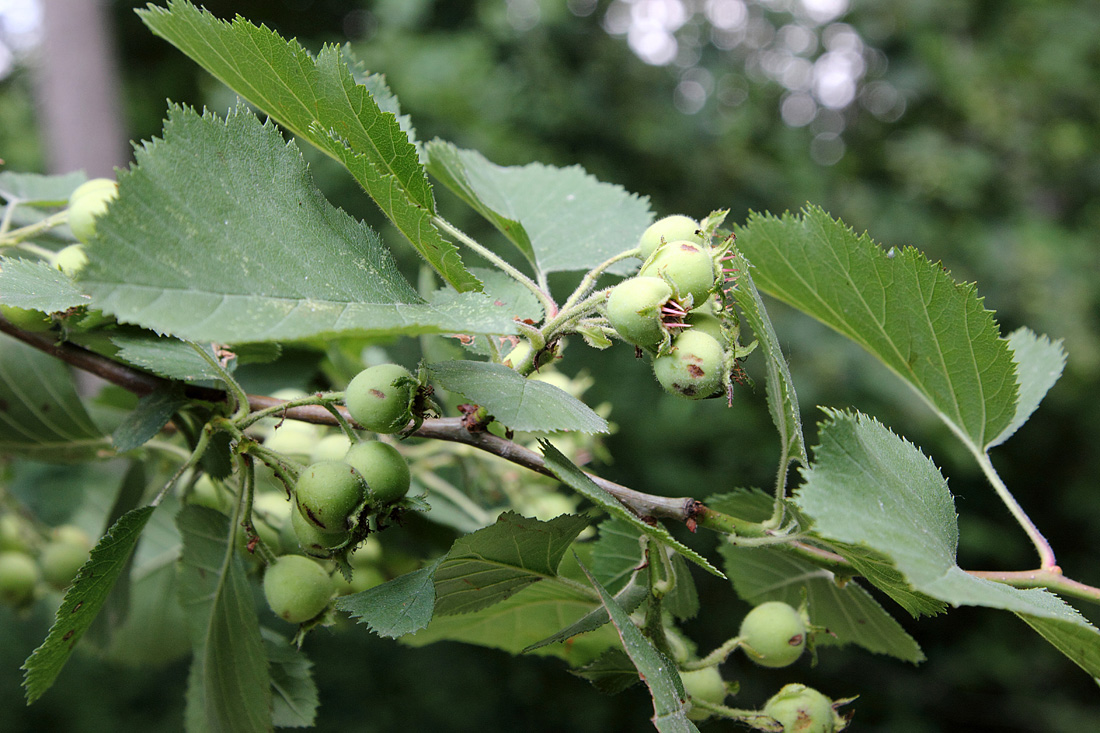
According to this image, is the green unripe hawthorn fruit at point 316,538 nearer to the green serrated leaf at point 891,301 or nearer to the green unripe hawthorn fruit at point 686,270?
the green unripe hawthorn fruit at point 686,270

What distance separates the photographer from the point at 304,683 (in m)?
0.86

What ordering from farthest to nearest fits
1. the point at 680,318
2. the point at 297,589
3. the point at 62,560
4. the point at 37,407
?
the point at 62,560 → the point at 37,407 → the point at 297,589 → the point at 680,318

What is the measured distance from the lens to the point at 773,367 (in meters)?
0.64

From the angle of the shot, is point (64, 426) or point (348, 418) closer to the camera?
point (348, 418)

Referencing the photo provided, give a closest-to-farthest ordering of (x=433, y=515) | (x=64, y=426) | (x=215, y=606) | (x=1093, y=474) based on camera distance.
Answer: (x=215, y=606) < (x=64, y=426) < (x=433, y=515) < (x=1093, y=474)

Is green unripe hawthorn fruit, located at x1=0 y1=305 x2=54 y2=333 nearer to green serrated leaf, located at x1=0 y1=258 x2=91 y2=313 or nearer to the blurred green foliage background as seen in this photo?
green serrated leaf, located at x1=0 y1=258 x2=91 y2=313

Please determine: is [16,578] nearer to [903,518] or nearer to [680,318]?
[680,318]

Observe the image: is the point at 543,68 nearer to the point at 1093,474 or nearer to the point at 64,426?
the point at 64,426

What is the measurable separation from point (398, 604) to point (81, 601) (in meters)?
0.28

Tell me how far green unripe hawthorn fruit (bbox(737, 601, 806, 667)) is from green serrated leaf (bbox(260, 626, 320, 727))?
1.50ft

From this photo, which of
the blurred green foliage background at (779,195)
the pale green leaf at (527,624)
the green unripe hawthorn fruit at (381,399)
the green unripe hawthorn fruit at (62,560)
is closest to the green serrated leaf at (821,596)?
the pale green leaf at (527,624)

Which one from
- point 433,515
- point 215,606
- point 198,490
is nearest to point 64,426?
point 198,490

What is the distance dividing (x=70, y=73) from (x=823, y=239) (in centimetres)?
335

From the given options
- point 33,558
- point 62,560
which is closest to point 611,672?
point 62,560
